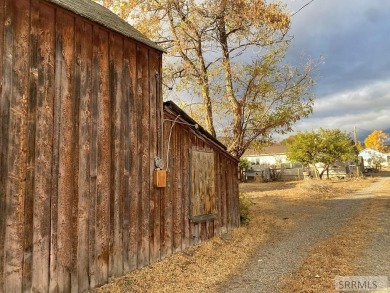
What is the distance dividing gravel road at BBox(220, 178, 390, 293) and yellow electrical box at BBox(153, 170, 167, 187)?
2.27 m

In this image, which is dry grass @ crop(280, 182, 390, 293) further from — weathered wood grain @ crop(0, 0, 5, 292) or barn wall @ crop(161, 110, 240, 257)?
weathered wood grain @ crop(0, 0, 5, 292)

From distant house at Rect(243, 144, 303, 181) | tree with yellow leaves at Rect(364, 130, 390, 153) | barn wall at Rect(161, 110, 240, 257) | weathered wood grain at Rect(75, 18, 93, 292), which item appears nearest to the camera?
weathered wood grain at Rect(75, 18, 93, 292)

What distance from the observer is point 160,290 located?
193 inches

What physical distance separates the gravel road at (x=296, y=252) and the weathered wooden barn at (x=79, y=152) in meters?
1.84

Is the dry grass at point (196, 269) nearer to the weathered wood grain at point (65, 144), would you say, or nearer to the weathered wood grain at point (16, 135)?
the weathered wood grain at point (65, 144)

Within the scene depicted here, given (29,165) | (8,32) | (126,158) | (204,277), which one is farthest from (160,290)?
(8,32)

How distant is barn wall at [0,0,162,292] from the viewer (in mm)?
4027

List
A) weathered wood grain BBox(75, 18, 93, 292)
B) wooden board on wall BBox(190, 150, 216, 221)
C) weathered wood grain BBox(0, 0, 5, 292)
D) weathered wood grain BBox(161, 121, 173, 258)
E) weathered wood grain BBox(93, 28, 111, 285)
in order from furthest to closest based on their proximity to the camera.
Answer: wooden board on wall BBox(190, 150, 216, 221), weathered wood grain BBox(161, 121, 173, 258), weathered wood grain BBox(93, 28, 111, 285), weathered wood grain BBox(75, 18, 93, 292), weathered wood grain BBox(0, 0, 5, 292)

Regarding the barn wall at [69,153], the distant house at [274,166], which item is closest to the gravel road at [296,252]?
the barn wall at [69,153]

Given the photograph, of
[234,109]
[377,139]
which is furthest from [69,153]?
[377,139]

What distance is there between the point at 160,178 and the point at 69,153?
2.07 metres

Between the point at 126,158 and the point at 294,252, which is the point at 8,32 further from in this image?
the point at 294,252

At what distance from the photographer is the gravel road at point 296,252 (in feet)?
17.5

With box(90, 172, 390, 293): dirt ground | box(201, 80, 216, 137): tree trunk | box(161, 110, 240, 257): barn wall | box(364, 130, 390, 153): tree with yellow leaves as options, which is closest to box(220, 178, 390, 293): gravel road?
box(90, 172, 390, 293): dirt ground
